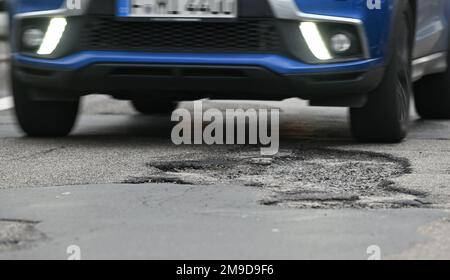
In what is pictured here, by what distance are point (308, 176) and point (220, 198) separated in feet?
2.57

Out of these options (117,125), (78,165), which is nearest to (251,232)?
(78,165)

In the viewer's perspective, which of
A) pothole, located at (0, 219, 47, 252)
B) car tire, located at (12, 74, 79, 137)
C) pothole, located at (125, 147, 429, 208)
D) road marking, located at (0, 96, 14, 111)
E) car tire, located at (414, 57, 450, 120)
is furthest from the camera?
road marking, located at (0, 96, 14, 111)

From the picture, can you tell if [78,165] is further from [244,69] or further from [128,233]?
[128,233]

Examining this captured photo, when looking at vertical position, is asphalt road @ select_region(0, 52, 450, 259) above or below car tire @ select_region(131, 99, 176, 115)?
above

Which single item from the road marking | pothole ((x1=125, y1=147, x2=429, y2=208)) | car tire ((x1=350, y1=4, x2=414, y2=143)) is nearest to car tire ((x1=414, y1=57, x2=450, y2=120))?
car tire ((x1=350, y1=4, x2=414, y2=143))

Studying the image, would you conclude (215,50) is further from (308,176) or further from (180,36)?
(308,176)

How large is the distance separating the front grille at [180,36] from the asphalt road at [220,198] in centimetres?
54

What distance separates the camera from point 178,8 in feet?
21.8

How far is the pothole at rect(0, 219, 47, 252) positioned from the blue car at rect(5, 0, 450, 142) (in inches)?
87.6

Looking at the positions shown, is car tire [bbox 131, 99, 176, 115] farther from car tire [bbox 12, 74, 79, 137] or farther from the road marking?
car tire [bbox 12, 74, 79, 137]

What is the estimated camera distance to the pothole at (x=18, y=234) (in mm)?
4234

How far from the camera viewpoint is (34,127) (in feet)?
24.2

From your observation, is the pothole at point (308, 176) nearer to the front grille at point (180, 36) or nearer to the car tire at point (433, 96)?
the front grille at point (180, 36)

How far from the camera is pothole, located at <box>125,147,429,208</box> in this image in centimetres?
520
